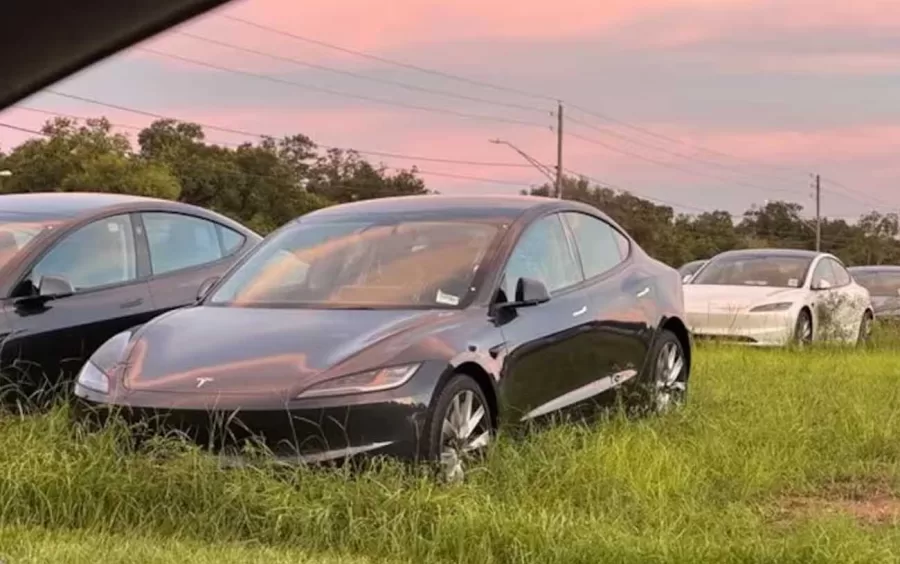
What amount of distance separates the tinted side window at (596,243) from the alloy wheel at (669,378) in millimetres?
631

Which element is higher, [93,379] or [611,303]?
[611,303]

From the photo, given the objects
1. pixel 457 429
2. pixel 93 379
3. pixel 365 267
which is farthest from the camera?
pixel 365 267

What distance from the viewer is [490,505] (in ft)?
15.9

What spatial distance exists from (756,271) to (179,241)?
840cm

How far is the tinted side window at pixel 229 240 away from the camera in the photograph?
8.44 metres

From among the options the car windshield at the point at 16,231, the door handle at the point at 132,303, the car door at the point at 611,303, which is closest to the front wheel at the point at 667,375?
the car door at the point at 611,303

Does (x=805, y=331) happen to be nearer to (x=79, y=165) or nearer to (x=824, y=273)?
(x=824, y=273)

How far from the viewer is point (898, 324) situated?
639 inches

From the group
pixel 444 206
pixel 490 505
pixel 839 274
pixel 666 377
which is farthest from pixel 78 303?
pixel 839 274

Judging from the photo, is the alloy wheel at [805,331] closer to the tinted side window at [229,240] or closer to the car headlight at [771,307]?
the car headlight at [771,307]

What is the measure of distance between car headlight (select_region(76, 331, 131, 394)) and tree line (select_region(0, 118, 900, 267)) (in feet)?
3.19

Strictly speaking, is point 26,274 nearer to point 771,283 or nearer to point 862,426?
point 862,426

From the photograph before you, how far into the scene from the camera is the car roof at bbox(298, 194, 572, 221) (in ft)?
22.5

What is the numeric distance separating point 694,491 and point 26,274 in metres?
3.76
